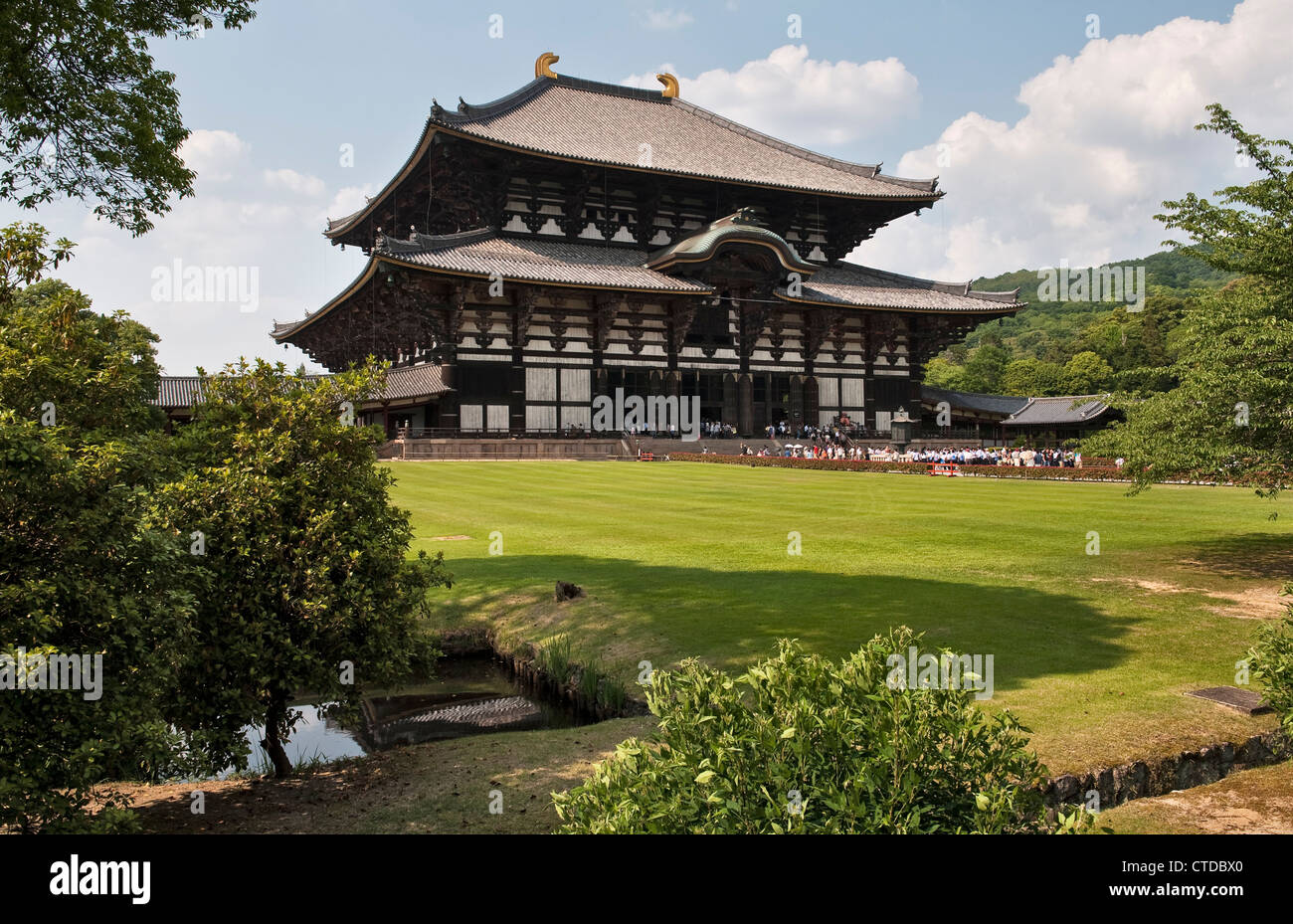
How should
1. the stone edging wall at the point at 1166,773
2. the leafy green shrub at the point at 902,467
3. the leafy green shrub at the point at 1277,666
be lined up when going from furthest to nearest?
1. the leafy green shrub at the point at 902,467
2. the stone edging wall at the point at 1166,773
3. the leafy green shrub at the point at 1277,666

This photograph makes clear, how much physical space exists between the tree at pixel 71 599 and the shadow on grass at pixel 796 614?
589 centimetres

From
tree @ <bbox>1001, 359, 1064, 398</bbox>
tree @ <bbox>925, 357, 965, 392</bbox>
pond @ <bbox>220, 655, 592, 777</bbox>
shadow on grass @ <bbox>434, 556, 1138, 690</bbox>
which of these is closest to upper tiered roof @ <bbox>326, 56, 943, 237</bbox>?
shadow on grass @ <bbox>434, 556, 1138, 690</bbox>

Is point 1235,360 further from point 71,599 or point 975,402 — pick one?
point 975,402

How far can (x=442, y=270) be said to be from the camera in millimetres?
38094

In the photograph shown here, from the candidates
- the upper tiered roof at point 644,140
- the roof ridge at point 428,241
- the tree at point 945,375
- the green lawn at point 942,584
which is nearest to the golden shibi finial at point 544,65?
the upper tiered roof at point 644,140

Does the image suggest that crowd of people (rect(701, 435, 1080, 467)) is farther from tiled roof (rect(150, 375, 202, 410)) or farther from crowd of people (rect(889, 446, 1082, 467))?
tiled roof (rect(150, 375, 202, 410))

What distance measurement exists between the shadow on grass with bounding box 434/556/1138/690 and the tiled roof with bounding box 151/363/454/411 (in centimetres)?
2820

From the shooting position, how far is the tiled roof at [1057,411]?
53969mm

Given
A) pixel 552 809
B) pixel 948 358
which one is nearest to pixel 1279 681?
pixel 552 809

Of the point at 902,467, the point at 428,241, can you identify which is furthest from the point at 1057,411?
the point at 428,241

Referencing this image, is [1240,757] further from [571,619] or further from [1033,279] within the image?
[1033,279]

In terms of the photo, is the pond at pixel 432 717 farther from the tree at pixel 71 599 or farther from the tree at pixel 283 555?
the tree at pixel 71 599

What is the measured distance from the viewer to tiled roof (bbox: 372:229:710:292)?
38.8m

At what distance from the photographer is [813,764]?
3.68 metres
